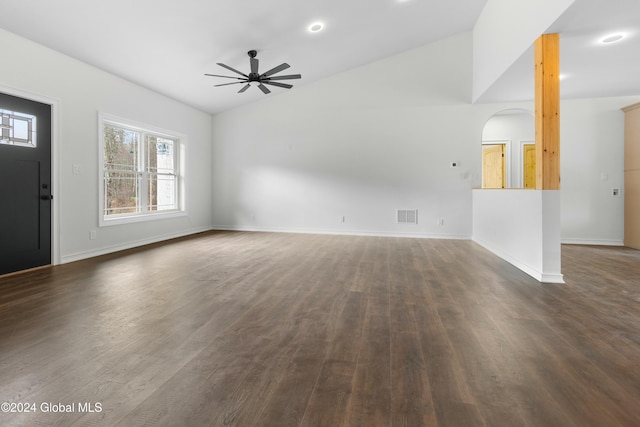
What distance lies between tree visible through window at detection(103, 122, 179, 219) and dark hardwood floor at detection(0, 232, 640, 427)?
1992 millimetres

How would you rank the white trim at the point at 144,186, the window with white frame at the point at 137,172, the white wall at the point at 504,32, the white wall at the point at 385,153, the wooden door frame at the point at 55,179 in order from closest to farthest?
1. the white wall at the point at 504,32
2. the wooden door frame at the point at 55,179
3. the white trim at the point at 144,186
4. the window with white frame at the point at 137,172
5. the white wall at the point at 385,153

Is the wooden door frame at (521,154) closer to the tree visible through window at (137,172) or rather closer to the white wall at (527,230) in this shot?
the white wall at (527,230)

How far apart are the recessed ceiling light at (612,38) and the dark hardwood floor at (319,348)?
2644 millimetres

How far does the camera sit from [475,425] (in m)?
1.30

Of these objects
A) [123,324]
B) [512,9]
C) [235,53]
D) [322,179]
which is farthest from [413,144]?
[123,324]

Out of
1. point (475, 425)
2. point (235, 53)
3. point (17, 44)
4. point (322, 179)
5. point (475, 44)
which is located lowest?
point (475, 425)

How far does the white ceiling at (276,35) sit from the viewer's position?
3.49 m

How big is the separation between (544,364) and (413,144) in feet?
18.5

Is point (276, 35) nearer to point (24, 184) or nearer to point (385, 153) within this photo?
point (385, 153)

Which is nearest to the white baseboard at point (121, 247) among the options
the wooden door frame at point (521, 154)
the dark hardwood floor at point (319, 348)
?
the dark hardwood floor at point (319, 348)

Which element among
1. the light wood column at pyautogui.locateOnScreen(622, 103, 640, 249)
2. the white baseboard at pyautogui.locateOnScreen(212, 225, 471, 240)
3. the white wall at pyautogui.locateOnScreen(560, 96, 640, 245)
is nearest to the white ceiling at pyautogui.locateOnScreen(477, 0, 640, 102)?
the white wall at pyautogui.locateOnScreen(560, 96, 640, 245)

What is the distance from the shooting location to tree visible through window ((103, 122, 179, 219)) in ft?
17.3

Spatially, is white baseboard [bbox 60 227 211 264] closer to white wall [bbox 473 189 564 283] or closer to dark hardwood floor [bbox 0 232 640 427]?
dark hardwood floor [bbox 0 232 640 427]

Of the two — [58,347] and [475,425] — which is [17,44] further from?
[475,425]
